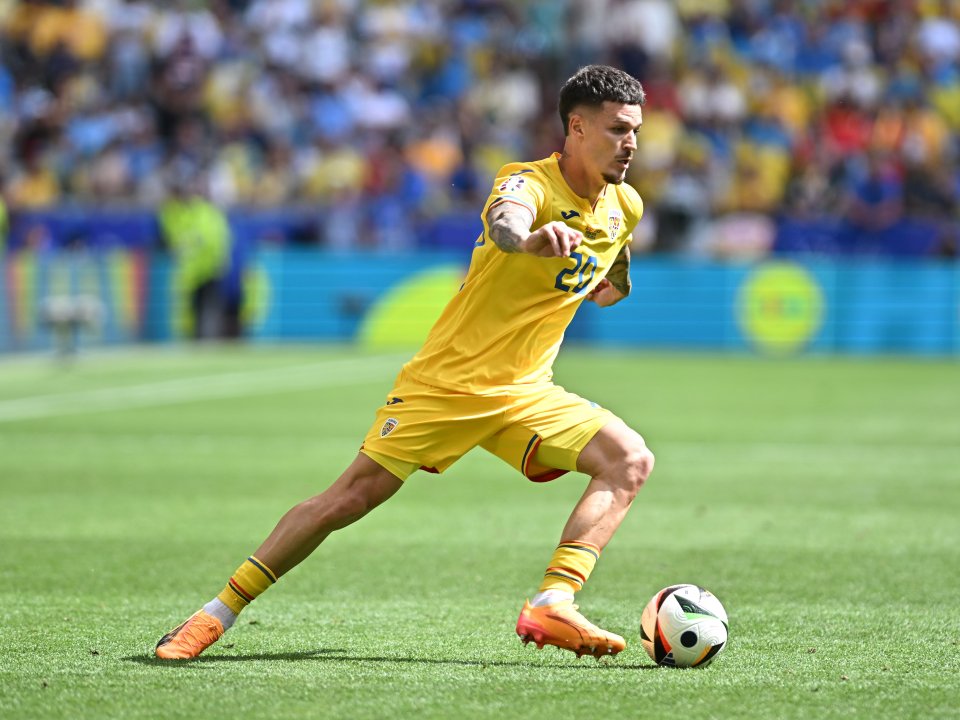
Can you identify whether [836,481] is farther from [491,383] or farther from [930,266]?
[930,266]

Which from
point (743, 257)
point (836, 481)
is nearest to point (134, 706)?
point (836, 481)

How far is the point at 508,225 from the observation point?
548 centimetres

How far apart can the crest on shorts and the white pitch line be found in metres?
9.98

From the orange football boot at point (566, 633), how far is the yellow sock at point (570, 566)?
152mm

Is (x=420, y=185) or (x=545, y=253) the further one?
(x=420, y=185)

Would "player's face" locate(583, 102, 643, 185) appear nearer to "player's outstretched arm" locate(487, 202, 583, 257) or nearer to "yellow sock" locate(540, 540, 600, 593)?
"player's outstretched arm" locate(487, 202, 583, 257)

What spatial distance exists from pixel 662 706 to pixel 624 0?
78.8 ft

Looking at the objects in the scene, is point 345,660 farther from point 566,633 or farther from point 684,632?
point 684,632

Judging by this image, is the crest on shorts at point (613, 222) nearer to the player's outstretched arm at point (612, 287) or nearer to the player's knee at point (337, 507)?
the player's outstretched arm at point (612, 287)

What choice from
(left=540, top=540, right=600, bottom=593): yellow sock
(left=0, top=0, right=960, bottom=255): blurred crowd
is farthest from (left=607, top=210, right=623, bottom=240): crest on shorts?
(left=0, top=0, right=960, bottom=255): blurred crowd

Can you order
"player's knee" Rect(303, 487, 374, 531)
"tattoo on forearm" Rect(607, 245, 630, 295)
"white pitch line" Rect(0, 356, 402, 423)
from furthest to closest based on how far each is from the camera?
"white pitch line" Rect(0, 356, 402, 423) < "tattoo on forearm" Rect(607, 245, 630, 295) < "player's knee" Rect(303, 487, 374, 531)

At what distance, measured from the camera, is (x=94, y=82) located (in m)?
28.8

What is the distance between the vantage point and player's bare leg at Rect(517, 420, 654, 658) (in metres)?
5.52

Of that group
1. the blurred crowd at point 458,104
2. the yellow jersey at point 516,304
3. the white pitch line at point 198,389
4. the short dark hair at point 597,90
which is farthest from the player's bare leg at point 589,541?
the blurred crowd at point 458,104
